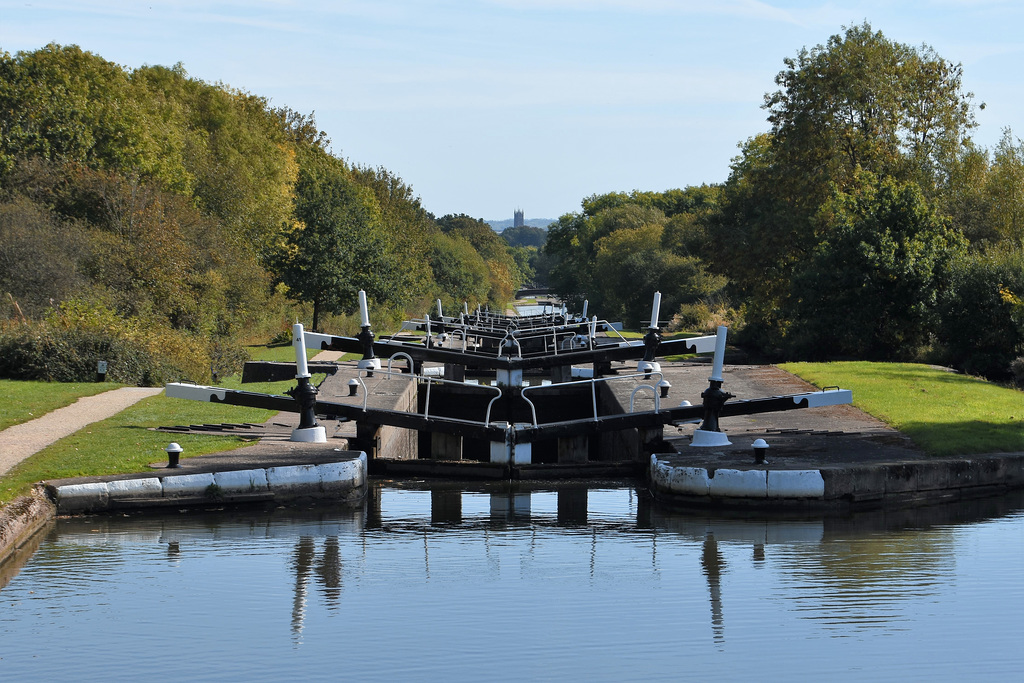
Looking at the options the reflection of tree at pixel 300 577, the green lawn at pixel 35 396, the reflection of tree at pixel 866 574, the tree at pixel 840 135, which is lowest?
the reflection of tree at pixel 300 577

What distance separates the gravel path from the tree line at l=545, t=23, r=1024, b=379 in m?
18.5

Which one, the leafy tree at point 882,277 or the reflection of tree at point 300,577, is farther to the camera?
the leafy tree at point 882,277

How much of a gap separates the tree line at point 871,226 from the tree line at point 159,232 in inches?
631

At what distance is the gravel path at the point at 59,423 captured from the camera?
1355cm

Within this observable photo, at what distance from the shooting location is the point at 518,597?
29.0 ft

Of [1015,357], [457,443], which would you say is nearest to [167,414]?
[457,443]

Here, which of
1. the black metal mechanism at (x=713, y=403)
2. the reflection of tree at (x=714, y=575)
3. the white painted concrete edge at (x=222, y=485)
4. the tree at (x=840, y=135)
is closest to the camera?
the reflection of tree at (x=714, y=575)

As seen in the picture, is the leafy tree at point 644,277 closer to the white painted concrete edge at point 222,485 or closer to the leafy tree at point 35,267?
the leafy tree at point 35,267

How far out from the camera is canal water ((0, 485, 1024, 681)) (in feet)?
23.5

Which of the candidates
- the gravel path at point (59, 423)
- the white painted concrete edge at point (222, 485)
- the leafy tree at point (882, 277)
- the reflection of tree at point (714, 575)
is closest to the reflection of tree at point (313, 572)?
the white painted concrete edge at point (222, 485)

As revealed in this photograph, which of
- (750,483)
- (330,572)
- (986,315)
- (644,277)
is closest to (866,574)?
(750,483)

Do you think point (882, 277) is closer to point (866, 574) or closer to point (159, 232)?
point (159, 232)

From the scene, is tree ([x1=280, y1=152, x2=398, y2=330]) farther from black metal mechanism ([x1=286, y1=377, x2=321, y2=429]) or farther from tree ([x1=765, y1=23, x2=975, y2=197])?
black metal mechanism ([x1=286, y1=377, x2=321, y2=429])

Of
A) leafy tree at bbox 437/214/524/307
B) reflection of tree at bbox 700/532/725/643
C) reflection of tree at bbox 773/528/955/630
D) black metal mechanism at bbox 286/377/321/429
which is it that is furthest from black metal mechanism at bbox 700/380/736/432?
leafy tree at bbox 437/214/524/307
